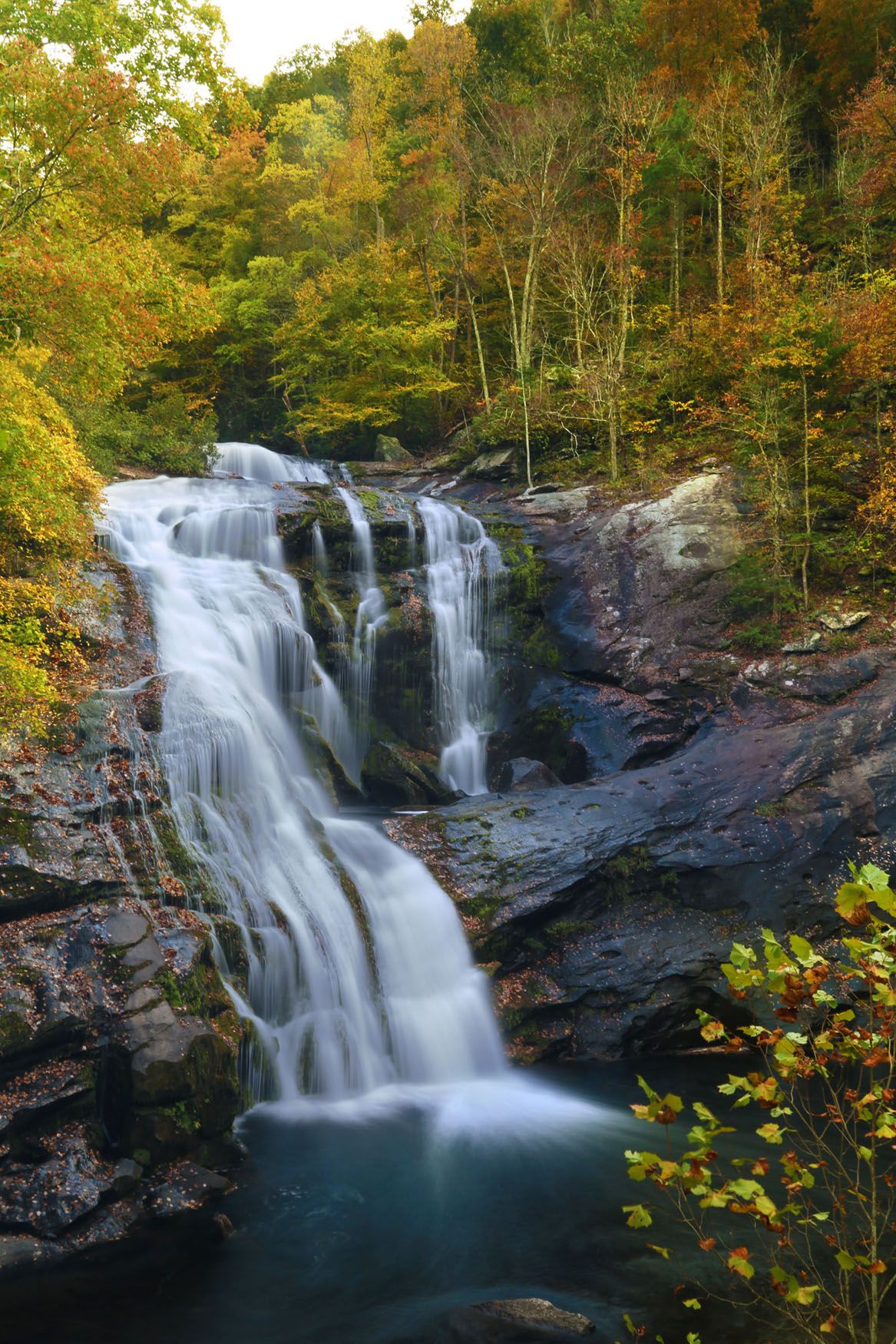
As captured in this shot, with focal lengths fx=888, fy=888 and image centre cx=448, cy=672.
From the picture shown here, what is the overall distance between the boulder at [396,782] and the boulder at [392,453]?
1246 centimetres

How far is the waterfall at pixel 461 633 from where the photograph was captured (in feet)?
48.2

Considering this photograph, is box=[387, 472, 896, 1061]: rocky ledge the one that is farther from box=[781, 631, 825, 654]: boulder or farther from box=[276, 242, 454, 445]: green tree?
box=[276, 242, 454, 445]: green tree

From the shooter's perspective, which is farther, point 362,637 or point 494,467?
point 494,467

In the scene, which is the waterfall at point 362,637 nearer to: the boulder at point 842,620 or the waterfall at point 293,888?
the waterfall at point 293,888

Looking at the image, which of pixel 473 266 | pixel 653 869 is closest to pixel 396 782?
pixel 653 869

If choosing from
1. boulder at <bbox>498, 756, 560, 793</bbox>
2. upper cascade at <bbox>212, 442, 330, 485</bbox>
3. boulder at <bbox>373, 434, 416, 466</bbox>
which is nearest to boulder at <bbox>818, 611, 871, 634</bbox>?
boulder at <bbox>498, 756, 560, 793</bbox>

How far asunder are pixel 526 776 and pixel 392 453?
1414 cm

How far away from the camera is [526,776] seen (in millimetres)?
12945

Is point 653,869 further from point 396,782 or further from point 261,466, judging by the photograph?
point 261,466

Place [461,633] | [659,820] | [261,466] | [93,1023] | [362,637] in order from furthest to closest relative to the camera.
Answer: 1. [261,466]
2. [461,633]
3. [362,637]
4. [659,820]
5. [93,1023]

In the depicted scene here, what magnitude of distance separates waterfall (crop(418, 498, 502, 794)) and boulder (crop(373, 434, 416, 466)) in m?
7.70

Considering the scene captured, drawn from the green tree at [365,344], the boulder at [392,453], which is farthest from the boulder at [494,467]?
the green tree at [365,344]

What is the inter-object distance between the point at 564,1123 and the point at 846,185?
22442 millimetres

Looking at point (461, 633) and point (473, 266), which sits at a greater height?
point (473, 266)
